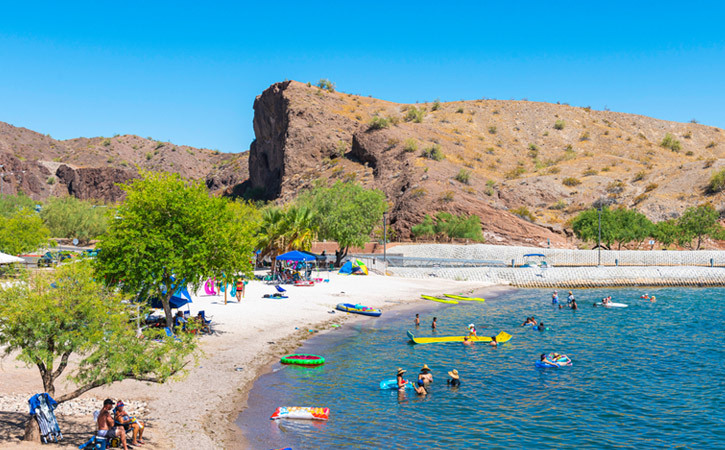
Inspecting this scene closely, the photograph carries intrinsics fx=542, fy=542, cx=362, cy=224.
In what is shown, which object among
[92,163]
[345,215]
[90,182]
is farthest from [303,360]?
[92,163]

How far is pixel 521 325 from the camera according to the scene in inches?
1273

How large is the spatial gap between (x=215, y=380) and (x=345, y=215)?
37011 mm

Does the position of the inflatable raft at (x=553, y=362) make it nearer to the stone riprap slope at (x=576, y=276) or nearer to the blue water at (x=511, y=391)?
the blue water at (x=511, y=391)

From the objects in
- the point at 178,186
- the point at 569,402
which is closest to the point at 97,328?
the point at 178,186

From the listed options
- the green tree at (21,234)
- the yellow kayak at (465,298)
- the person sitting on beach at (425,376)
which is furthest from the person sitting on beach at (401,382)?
the green tree at (21,234)

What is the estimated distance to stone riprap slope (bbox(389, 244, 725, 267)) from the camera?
6003cm

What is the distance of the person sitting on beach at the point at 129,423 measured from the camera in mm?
12305

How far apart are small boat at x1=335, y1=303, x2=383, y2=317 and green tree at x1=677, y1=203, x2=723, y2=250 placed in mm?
54056

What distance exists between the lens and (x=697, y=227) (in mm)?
70125

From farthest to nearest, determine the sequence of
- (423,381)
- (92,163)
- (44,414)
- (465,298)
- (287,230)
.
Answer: (92,163) → (287,230) → (465,298) → (423,381) → (44,414)

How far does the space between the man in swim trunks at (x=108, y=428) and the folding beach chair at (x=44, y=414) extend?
100 cm

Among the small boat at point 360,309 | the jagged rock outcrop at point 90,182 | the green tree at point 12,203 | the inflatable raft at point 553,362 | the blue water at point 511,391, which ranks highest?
the jagged rock outcrop at point 90,182

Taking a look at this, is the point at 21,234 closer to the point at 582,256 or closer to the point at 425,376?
the point at 425,376

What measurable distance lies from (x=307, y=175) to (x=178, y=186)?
268 feet
